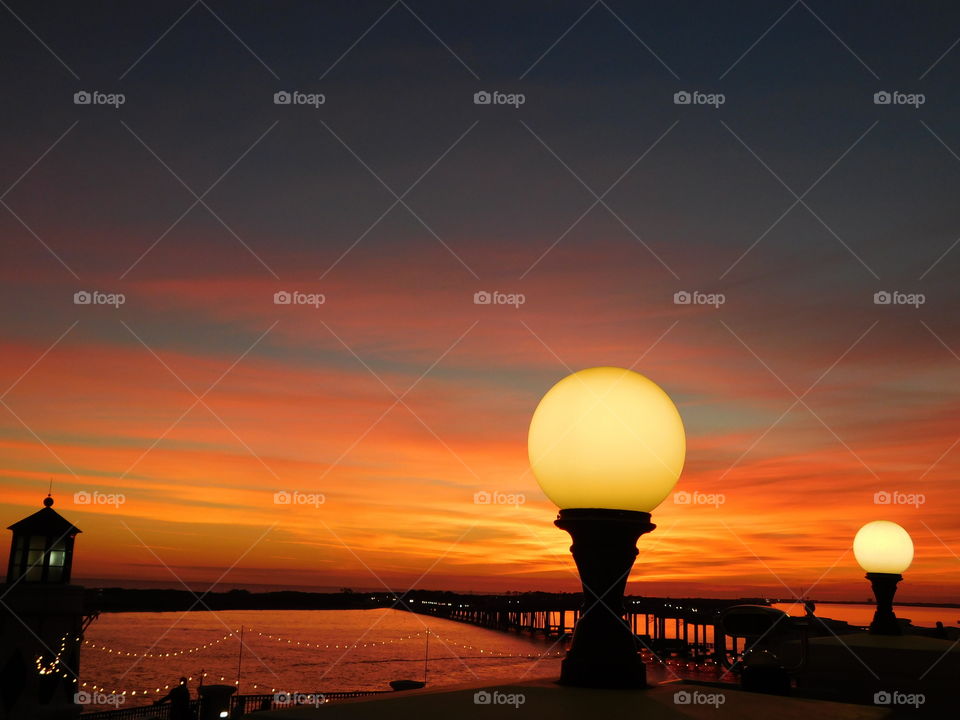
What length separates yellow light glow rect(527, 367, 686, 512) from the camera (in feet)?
14.6

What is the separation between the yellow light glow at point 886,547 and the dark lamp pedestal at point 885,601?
3.3 inches

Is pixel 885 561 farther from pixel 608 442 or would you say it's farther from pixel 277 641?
pixel 277 641

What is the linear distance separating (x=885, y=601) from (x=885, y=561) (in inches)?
21.2

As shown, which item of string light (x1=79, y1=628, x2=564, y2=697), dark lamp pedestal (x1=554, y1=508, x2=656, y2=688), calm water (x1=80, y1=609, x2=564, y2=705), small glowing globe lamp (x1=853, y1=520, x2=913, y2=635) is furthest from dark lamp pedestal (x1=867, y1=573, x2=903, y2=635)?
string light (x1=79, y1=628, x2=564, y2=697)

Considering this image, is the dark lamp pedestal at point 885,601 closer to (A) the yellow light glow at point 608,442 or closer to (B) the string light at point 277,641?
(A) the yellow light glow at point 608,442

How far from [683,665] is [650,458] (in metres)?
94.6

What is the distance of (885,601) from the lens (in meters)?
11.0

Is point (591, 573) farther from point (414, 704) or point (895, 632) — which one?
point (895, 632)

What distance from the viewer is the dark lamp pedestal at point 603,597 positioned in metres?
4.33

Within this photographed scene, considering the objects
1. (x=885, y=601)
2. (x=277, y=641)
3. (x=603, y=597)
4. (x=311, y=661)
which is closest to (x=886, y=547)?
(x=885, y=601)

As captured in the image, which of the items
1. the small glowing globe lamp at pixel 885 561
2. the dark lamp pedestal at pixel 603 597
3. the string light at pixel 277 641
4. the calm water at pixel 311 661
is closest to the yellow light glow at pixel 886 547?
the small glowing globe lamp at pixel 885 561

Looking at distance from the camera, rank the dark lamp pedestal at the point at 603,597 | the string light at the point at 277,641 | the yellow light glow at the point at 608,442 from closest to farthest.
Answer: the dark lamp pedestal at the point at 603,597 → the yellow light glow at the point at 608,442 → the string light at the point at 277,641

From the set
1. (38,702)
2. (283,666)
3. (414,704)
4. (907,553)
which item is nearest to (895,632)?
(907,553)

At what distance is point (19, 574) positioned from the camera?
1000 inches
